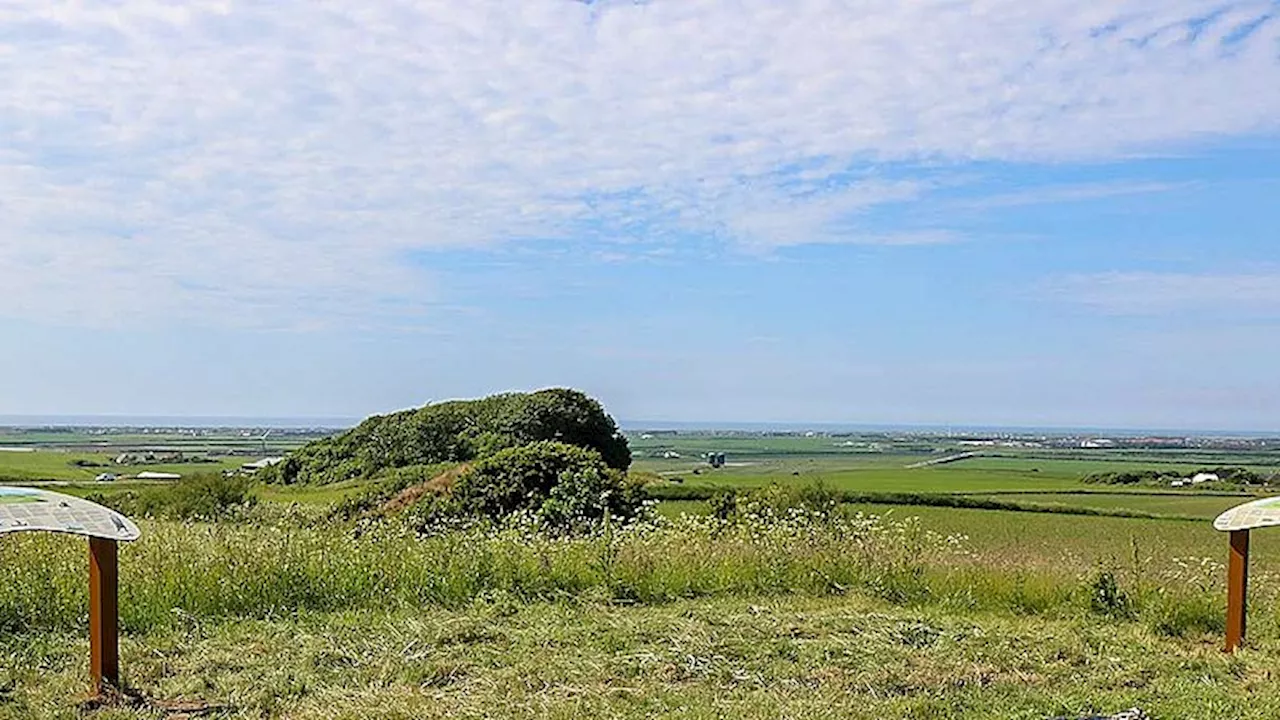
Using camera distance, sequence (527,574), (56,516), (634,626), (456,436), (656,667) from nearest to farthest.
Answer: (56,516) → (656,667) → (634,626) → (527,574) → (456,436)

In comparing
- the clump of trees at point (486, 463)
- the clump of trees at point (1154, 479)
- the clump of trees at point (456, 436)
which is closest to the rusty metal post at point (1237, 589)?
the clump of trees at point (486, 463)

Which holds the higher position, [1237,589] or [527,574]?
[1237,589]

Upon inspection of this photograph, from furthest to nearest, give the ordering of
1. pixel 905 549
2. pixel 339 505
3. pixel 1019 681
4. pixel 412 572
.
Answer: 1. pixel 339 505
2. pixel 905 549
3. pixel 412 572
4. pixel 1019 681

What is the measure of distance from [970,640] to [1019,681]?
1.17 metres

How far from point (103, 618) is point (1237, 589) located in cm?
731

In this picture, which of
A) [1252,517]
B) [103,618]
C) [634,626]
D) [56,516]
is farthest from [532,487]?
[56,516]

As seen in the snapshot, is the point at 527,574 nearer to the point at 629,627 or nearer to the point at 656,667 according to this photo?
the point at 629,627

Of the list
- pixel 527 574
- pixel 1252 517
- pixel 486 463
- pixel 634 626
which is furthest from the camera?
pixel 486 463

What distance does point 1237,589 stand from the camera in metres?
8.11

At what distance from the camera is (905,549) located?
1083cm

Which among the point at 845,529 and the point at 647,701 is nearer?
the point at 647,701

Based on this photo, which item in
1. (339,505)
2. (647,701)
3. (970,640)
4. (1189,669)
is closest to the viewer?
(647,701)

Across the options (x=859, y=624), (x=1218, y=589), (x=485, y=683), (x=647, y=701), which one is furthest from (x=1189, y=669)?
(x=485, y=683)

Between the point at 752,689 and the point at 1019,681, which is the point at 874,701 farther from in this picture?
the point at 1019,681
